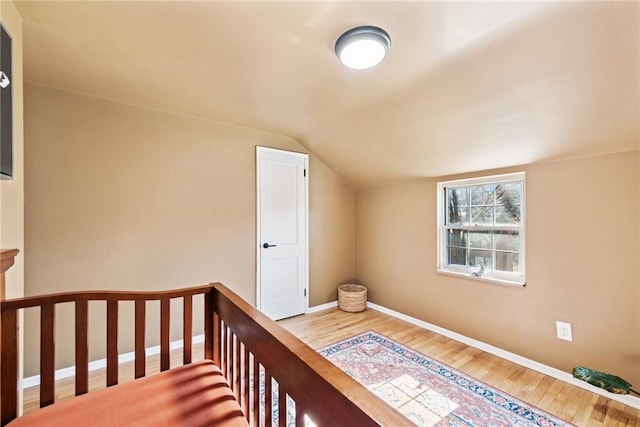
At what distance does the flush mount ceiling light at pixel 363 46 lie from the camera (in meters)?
1.47

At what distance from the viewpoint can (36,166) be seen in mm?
2146

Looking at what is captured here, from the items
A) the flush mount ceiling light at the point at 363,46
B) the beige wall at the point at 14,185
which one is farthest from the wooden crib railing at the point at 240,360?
the flush mount ceiling light at the point at 363,46

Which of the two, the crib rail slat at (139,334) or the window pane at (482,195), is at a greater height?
the window pane at (482,195)

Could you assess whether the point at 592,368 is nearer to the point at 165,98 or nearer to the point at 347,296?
the point at 347,296

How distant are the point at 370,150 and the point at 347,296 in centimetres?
190

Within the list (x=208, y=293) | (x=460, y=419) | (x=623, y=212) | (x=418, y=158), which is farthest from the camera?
(x=418, y=158)

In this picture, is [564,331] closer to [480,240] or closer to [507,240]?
[507,240]

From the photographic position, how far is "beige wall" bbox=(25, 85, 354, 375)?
7.17 ft

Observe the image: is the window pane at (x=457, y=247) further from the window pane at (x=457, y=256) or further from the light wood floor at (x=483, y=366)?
the light wood floor at (x=483, y=366)

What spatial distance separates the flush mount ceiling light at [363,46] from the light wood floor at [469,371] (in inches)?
97.6

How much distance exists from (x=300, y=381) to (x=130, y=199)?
2450 millimetres

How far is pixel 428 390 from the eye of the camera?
2057 millimetres

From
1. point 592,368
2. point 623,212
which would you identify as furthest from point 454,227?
point 592,368

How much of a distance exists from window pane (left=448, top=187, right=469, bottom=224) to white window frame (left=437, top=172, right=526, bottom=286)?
54mm
